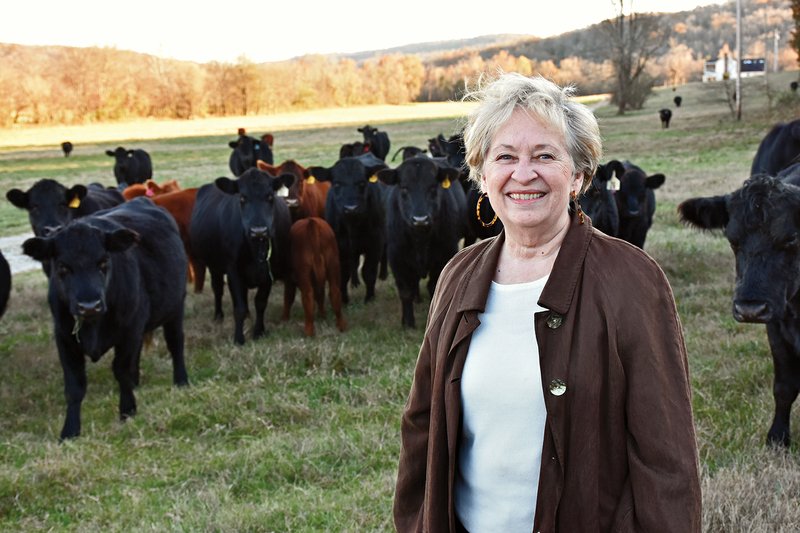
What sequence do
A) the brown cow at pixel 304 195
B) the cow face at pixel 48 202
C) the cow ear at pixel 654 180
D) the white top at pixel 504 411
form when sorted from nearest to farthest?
1. the white top at pixel 504 411
2. the cow face at pixel 48 202
3. the cow ear at pixel 654 180
4. the brown cow at pixel 304 195

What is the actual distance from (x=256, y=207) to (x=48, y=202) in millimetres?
2615

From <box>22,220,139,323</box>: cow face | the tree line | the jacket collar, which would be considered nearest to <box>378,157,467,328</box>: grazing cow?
<box>22,220,139,323</box>: cow face

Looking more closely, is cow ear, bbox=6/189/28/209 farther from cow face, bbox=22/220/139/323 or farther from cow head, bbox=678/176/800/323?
cow head, bbox=678/176/800/323

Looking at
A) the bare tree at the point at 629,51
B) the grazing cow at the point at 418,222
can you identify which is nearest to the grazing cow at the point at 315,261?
the grazing cow at the point at 418,222

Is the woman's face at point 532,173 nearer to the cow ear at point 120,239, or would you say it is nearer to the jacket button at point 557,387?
the jacket button at point 557,387

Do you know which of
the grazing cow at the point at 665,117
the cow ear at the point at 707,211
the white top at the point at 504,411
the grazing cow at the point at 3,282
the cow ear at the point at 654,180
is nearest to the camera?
the white top at the point at 504,411

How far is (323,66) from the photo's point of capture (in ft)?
395

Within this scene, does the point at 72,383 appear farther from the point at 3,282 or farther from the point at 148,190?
the point at 148,190

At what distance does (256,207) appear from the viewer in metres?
8.72

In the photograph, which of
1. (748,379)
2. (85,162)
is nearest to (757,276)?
(748,379)

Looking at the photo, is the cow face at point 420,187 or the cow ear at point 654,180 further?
the cow ear at point 654,180

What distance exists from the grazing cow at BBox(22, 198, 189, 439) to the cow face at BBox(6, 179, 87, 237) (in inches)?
92.5

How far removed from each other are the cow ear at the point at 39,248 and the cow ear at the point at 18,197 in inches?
144

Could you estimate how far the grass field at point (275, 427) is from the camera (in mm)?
4430
